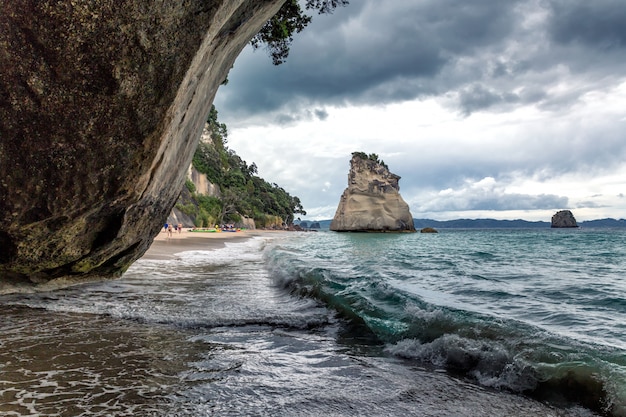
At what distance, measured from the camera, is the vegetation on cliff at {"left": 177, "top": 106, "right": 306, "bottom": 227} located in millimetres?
64125

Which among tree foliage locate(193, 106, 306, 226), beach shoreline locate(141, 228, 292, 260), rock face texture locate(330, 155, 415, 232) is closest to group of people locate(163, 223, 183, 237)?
beach shoreline locate(141, 228, 292, 260)

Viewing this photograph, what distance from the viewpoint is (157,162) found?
21.1ft

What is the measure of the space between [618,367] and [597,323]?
299 centimetres

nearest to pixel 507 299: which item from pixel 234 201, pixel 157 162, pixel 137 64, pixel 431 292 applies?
pixel 431 292

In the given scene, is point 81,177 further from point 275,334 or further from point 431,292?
point 431,292

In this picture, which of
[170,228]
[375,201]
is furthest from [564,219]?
[170,228]

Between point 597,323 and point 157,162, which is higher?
point 157,162

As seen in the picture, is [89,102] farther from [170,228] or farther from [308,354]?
[170,228]

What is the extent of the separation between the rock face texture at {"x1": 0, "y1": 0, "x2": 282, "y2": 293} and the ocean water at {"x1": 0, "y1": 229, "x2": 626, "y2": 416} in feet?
5.51

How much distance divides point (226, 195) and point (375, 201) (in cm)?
3660

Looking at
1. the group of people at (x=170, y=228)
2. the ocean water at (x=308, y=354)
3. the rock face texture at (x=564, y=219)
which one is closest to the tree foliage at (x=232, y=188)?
the group of people at (x=170, y=228)

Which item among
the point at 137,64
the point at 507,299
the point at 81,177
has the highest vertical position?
the point at 137,64

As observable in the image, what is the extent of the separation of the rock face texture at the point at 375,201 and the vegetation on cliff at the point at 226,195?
21.7 m

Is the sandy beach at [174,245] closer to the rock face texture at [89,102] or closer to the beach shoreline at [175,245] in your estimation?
the beach shoreline at [175,245]
